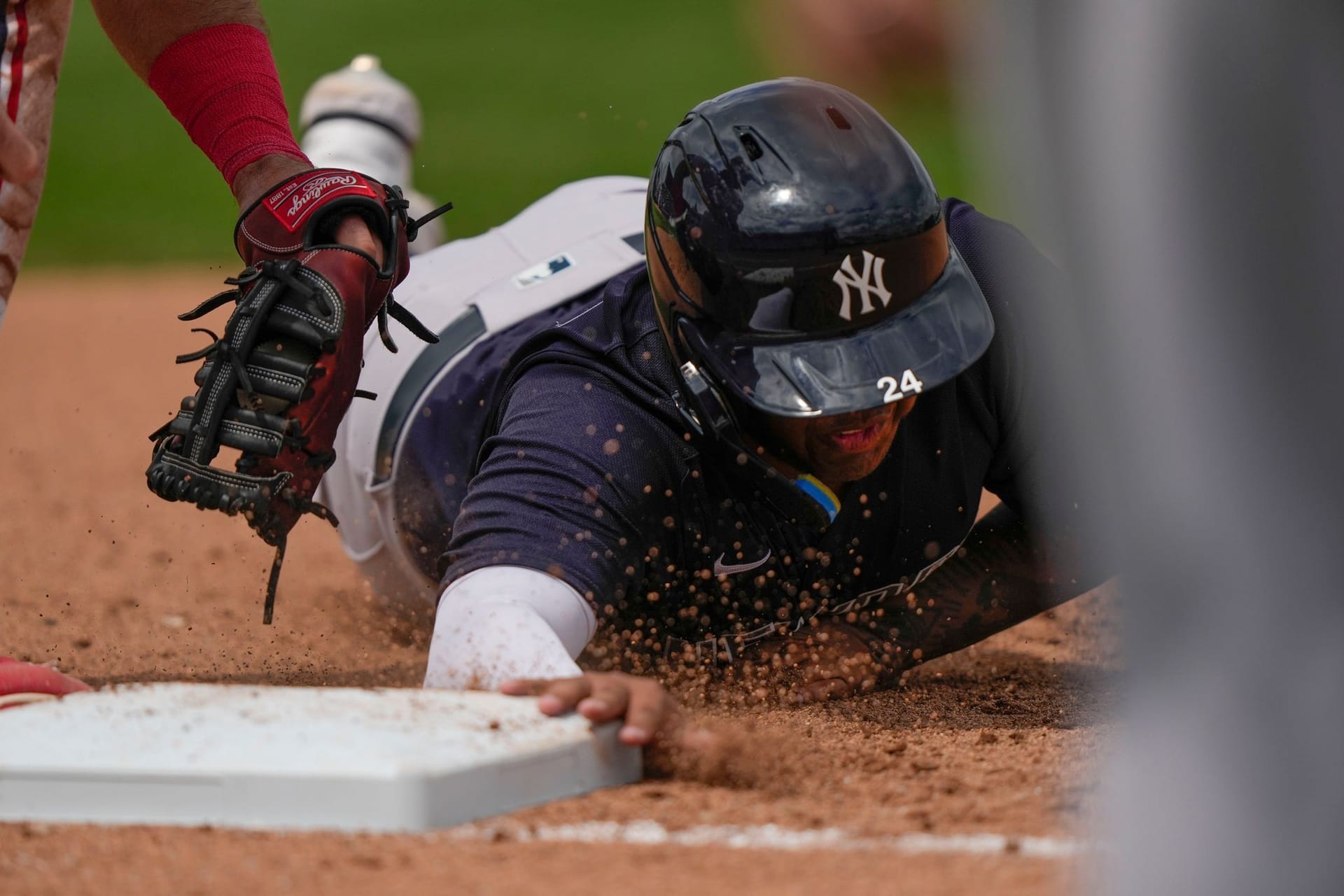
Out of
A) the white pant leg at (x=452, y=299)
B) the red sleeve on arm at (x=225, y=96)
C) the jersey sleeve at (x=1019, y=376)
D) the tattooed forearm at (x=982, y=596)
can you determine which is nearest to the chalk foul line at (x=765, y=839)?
the jersey sleeve at (x=1019, y=376)

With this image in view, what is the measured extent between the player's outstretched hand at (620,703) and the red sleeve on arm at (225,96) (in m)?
1.40

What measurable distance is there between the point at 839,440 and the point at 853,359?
0.14m

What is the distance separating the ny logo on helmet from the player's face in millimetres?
169

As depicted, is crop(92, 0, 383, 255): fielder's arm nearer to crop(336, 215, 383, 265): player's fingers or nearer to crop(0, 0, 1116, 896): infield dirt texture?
crop(336, 215, 383, 265): player's fingers

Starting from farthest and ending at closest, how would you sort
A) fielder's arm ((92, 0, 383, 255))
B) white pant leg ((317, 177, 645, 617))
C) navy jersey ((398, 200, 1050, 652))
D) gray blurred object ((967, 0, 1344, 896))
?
white pant leg ((317, 177, 645, 617)) → fielder's arm ((92, 0, 383, 255)) → navy jersey ((398, 200, 1050, 652)) → gray blurred object ((967, 0, 1344, 896))

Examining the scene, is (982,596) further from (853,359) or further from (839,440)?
(853,359)

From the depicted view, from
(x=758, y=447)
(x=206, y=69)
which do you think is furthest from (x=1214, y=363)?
(x=206, y=69)

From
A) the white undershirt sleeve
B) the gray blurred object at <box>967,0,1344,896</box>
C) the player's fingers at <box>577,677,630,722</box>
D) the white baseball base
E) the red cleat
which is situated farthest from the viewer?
the red cleat

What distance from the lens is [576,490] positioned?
2566 mm

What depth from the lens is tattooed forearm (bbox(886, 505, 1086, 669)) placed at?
3139 mm

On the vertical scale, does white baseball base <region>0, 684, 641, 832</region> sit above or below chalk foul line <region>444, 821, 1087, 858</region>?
above

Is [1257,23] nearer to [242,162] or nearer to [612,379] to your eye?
[612,379]

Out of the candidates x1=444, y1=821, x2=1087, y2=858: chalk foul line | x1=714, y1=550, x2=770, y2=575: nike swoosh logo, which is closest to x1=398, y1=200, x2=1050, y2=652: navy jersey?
x1=714, y1=550, x2=770, y2=575: nike swoosh logo

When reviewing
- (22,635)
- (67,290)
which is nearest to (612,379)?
(22,635)
